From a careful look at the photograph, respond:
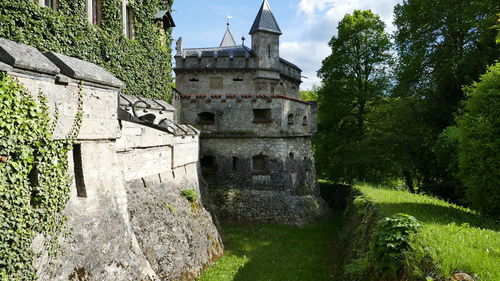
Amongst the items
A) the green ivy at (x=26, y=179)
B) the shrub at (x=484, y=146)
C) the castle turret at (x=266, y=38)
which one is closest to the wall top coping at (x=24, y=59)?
the green ivy at (x=26, y=179)

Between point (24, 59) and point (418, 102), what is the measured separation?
19.0 meters

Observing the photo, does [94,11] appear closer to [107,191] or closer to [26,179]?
[107,191]

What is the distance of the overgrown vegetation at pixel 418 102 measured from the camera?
8.40 meters

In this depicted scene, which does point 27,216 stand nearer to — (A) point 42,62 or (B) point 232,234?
(A) point 42,62

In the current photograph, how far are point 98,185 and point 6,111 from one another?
93.4 inches

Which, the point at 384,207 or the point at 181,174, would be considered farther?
the point at 181,174

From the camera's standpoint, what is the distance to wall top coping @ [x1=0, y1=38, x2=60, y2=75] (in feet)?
14.9

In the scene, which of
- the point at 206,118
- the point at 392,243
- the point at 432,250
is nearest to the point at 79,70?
the point at 392,243

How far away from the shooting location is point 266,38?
22.0m

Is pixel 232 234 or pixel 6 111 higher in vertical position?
pixel 6 111

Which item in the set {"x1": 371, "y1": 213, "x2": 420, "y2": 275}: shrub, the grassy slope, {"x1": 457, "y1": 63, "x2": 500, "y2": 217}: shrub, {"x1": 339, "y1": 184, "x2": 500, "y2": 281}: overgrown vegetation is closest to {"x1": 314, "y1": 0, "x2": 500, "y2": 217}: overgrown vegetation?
{"x1": 457, "y1": 63, "x2": 500, "y2": 217}: shrub

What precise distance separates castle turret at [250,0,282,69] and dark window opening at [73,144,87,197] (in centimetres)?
1735

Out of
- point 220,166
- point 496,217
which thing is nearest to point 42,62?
point 496,217

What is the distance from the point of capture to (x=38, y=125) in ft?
16.0
